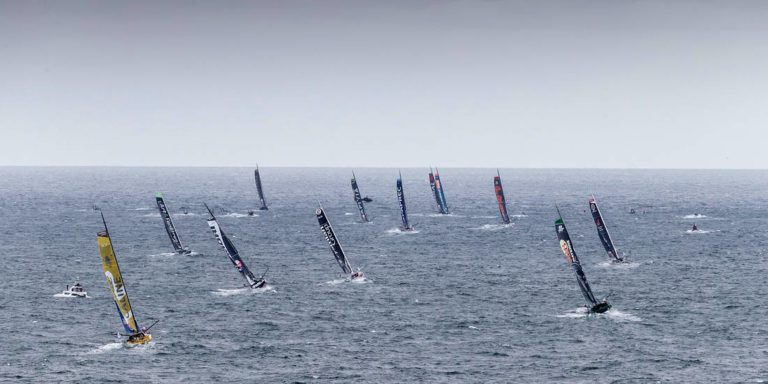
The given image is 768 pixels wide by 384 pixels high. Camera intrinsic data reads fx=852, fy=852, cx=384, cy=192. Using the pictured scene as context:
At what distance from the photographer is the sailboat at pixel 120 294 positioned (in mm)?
71250

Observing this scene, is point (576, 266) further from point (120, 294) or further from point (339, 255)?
point (120, 294)

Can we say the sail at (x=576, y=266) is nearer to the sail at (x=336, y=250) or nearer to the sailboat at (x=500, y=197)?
the sail at (x=336, y=250)

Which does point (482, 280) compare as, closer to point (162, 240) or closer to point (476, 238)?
point (476, 238)

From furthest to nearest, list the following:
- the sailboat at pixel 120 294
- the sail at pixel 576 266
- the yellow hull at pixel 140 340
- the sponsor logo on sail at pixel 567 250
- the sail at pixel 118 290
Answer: the sponsor logo on sail at pixel 567 250 → the sail at pixel 576 266 → the sail at pixel 118 290 → the sailboat at pixel 120 294 → the yellow hull at pixel 140 340

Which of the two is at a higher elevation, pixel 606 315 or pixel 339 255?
pixel 339 255

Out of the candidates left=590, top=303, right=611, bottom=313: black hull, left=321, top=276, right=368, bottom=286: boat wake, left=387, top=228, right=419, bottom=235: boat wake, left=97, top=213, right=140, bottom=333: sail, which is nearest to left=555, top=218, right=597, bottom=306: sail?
left=590, top=303, right=611, bottom=313: black hull

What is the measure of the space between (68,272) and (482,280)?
52227 millimetres

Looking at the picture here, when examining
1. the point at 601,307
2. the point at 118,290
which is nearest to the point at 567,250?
the point at 601,307

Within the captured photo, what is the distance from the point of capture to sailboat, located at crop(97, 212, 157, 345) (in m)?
71.2

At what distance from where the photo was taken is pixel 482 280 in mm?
103562

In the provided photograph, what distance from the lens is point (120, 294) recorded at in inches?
2852

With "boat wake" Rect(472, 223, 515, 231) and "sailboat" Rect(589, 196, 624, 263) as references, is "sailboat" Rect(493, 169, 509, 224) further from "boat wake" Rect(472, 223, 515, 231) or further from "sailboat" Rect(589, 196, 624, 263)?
"sailboat" Rect(589, 196, 624, 263)

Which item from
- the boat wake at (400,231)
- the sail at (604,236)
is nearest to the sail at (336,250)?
the sail at (604,236)

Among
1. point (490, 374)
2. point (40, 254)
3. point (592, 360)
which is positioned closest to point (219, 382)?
point (490, 374)
